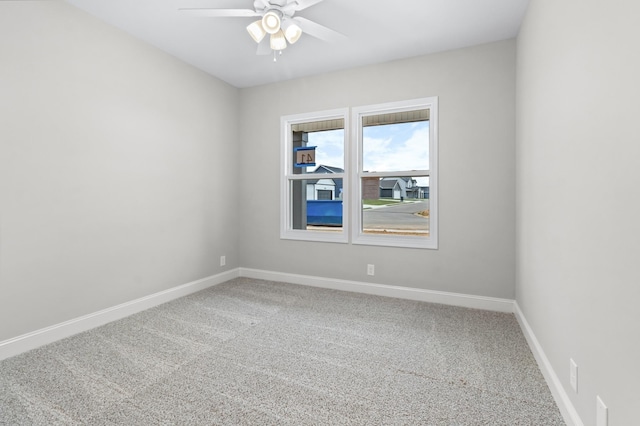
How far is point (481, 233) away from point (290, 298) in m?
2.14

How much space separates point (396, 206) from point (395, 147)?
2.26 ft

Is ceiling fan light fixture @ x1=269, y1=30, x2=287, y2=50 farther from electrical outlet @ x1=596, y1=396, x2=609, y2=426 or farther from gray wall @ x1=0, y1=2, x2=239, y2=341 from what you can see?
electrical outlet @ x1=596, y1=396, x2=609, y2=426

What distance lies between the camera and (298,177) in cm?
413

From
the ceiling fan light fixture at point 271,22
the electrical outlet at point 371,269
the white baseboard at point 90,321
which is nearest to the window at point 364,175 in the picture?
the electrical outlet at point 371,269

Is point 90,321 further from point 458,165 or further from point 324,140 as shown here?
point 458,165

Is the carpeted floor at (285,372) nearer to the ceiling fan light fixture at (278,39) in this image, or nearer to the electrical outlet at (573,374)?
the electrical outlet at (573,374)

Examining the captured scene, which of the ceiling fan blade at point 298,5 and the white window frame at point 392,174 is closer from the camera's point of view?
the ceiling fan blade at point 298,5

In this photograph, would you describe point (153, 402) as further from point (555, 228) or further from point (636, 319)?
point (555, 228)

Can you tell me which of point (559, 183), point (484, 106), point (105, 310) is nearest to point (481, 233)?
point (484, 106)

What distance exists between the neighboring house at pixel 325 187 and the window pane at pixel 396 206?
344 mm

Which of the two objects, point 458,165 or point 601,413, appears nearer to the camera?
point 601,413

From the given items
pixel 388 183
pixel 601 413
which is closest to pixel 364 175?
pixel 388 183

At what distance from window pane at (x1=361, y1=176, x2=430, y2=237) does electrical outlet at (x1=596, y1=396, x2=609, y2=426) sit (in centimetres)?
234

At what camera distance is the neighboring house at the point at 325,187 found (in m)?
3.94
